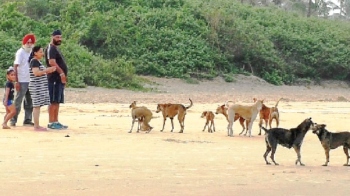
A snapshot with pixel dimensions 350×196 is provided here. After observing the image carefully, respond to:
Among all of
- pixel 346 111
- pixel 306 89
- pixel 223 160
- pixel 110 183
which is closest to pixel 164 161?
pixel 223 160

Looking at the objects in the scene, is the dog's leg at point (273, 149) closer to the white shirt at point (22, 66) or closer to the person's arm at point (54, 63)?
the person's arm at point (54, 63)

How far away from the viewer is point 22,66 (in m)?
13.4

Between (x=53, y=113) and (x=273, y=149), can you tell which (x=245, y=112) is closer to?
(x=53, y=113)

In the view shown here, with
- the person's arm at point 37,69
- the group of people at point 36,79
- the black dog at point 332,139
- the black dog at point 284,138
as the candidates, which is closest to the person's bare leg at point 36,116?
the group of people at point 36,79

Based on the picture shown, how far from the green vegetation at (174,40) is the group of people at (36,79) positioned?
14016 millimetres

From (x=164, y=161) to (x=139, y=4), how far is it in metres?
30.1

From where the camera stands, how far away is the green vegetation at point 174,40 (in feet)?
100

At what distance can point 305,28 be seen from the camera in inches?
1724

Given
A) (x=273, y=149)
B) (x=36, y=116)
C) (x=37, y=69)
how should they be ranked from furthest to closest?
(x=37, y=69) → (x=36, y=116) → (x=273, y=149)

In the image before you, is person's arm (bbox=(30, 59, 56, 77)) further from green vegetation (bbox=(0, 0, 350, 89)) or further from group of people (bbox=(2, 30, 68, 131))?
green vegetation (bbox=(0, 0, 350, 89))

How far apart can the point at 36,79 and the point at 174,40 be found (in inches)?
878

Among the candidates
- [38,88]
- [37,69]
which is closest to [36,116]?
[38,88]

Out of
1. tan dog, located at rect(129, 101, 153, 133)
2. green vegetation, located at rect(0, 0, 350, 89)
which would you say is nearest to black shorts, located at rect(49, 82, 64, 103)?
tan dog, located at rect(129, 101, 153, 133)

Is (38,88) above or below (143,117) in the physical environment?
above
